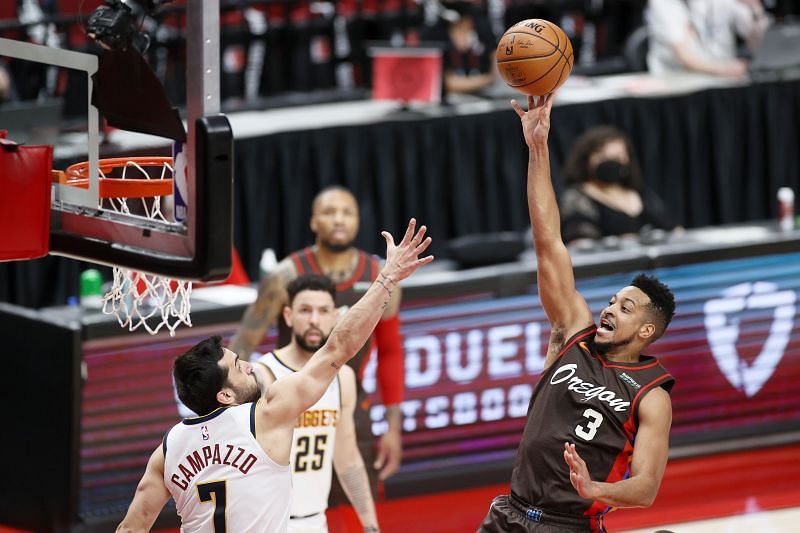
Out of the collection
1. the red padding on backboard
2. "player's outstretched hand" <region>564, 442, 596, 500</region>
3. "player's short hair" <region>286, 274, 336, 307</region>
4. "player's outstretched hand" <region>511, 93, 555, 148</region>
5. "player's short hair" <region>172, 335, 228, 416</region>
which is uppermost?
"player's outstretched hand" <region>511, 93, 555, 148</region>

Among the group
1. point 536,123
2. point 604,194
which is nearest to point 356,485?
point 536,123

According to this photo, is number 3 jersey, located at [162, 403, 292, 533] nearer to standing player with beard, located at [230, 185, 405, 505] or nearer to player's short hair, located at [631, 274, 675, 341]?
player's short hair, located at [631, 274, 675, 341]

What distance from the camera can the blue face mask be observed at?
346 inches

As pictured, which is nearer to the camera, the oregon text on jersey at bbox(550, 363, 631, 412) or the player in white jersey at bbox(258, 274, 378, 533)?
the oregon text on jersey at bbox(550, 363, 631, 412)

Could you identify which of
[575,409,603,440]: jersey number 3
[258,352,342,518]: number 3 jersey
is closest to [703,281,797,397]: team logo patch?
[258,352,342,518]: number 3 jersey

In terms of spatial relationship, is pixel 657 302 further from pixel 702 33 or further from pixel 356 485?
pixel 702 33

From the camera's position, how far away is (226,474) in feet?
16.4

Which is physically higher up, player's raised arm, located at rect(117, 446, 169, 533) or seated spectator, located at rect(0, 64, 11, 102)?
seated spectator, located at rect(0, 64, 11, 102)

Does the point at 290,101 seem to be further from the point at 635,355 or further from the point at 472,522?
the point at 635,355

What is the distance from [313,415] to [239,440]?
128 cm

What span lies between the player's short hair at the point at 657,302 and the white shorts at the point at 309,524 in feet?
5.34

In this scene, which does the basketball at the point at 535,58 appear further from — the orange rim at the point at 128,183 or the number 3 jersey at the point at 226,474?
the number 3 jersey at the point at 226,474

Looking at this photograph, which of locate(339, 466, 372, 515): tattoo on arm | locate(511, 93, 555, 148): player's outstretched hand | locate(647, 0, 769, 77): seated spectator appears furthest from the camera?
locate(647, 0, 769, 77): seated spectator

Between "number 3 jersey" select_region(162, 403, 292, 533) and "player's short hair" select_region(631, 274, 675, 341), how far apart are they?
1481 mm
